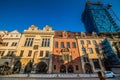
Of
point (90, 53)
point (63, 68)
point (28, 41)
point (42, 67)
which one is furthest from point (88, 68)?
point (28, 41)

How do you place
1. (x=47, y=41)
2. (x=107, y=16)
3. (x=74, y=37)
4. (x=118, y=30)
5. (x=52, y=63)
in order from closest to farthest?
1. (x=52, y=63)
2. (x=47, y=41)
3. (x=74, y=37)
4. (x=118, y=30)
5. (x=107, y=16)

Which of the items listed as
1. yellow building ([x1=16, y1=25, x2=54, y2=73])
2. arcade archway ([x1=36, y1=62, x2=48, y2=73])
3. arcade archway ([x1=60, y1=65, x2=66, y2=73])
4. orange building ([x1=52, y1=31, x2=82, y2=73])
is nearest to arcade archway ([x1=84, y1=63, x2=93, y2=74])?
orange building ([x1=52, y1=31, x2=82, y2=73])

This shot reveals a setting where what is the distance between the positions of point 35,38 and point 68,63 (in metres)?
14.7

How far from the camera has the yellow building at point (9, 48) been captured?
102 ft

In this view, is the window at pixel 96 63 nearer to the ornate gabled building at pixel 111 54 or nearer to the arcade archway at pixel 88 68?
the arcade archway at pixel 88 68

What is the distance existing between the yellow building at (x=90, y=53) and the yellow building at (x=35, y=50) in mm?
10515

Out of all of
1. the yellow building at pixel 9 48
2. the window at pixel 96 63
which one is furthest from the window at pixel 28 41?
the window at pixel 96 63

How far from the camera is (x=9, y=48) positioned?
111ft

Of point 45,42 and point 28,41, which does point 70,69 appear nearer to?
point 45,42

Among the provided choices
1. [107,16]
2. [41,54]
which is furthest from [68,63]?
[107,16]

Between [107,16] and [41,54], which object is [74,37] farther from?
[107,16]

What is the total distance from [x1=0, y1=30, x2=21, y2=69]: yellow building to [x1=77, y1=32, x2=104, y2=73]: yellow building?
21.8m

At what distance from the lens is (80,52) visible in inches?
1359

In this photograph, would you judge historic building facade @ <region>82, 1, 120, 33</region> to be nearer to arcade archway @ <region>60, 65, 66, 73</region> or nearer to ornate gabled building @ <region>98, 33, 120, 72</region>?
ornate gabled building @ <region>98, 33, 120, 72</region>
